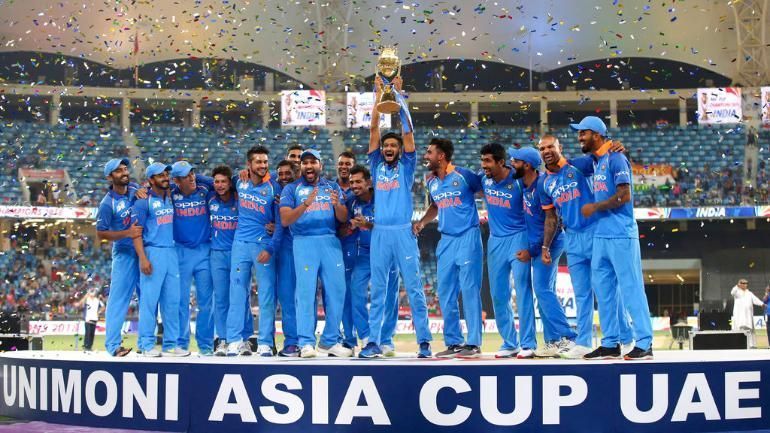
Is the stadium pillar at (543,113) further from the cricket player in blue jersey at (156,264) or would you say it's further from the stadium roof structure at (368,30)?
the cricket player in blue jersey at (156,264)

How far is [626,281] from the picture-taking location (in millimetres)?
8406

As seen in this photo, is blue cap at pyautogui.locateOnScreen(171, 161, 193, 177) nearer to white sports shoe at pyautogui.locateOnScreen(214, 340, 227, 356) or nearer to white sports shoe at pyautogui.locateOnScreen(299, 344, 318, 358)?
white sports shoe at pyautogui.locateOnScreen(214, 340, 227, 356)

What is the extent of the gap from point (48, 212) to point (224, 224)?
87.1 ft

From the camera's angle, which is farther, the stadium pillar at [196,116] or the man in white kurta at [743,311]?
the stadium pillar at [196,116]

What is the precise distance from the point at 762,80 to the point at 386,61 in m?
32.2

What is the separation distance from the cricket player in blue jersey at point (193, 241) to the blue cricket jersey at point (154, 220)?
303 millimetres

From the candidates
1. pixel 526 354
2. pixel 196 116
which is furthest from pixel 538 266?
pixel 196 116

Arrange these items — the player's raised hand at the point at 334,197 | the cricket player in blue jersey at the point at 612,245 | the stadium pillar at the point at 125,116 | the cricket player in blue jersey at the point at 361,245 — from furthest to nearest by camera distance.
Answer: the stadium pillar at the point at 125,116 → the cricket player in blue jersey at the point at 361,245 → the player's raised hand at the point at 334,197 → the cricket player in blue jersey at the point at 612,245

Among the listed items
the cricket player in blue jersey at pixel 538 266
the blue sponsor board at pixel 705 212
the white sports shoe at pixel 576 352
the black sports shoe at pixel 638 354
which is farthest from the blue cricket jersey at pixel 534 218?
the blue sponsor board at pixel 705 212

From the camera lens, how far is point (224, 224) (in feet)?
34.0

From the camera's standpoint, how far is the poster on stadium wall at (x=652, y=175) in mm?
37281

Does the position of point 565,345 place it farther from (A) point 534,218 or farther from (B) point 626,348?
(A) point 534,218

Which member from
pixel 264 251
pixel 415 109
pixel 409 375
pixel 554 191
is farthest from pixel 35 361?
pixel 415 109

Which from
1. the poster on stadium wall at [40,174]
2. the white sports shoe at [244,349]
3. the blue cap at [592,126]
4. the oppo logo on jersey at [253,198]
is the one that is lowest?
the white sports shoe at [244,349]
